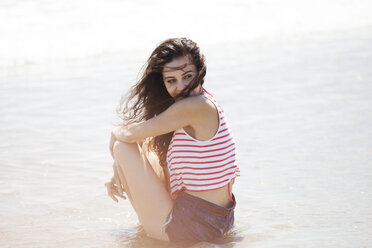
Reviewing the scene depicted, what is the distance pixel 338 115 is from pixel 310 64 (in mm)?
3229

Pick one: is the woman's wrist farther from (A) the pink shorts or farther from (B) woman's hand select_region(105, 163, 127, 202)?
(A) the pink shorts

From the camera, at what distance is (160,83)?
3324mm

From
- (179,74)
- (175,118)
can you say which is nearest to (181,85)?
(179,74)

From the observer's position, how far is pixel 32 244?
325 centimetres

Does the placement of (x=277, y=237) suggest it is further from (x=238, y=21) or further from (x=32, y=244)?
(x=238, y=21)

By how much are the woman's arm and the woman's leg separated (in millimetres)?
140

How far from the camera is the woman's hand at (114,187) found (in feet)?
11.0

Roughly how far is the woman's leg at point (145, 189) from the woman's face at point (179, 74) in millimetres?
434

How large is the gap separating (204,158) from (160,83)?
58 cm

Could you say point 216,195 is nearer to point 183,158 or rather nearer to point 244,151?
point 183,158

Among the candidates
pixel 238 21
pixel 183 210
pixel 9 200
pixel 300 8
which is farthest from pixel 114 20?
pixel 183 210

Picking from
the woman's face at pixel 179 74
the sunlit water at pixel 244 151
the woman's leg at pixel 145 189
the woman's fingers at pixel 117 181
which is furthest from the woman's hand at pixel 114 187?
the woman's face at pixel 179 74

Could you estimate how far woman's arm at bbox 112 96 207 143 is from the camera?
3.01 meters

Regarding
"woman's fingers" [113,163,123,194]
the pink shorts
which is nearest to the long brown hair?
"woman's fingers" [113,163,123,194]
